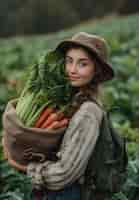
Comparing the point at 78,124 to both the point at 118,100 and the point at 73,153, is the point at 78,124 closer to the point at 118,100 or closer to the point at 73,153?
the point at 73,153

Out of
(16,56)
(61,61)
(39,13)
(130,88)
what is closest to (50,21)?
(39,13)

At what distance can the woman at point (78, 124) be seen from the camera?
360cm

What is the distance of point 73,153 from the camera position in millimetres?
3588

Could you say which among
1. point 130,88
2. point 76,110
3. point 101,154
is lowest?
point 130,88

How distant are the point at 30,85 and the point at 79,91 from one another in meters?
0.29

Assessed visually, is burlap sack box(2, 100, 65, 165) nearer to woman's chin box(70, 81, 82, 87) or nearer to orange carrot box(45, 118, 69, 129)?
orange carrot box(45, 118, 69, 129)

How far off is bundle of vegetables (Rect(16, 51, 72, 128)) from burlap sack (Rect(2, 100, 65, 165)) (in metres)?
0.06

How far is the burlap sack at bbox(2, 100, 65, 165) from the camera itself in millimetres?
3635

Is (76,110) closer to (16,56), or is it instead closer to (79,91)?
(79,91)

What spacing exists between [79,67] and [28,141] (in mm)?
529

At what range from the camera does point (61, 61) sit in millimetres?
3820

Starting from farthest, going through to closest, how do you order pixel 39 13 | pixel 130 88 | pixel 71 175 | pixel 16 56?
pixel 39 13 < pixel 16 56 < pixel 130 88 < pixel 71 175

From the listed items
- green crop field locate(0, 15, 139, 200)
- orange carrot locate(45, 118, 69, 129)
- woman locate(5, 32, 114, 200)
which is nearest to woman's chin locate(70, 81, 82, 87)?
A: woman locate(5, 32, 114, 200)

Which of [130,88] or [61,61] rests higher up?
[61,61]
